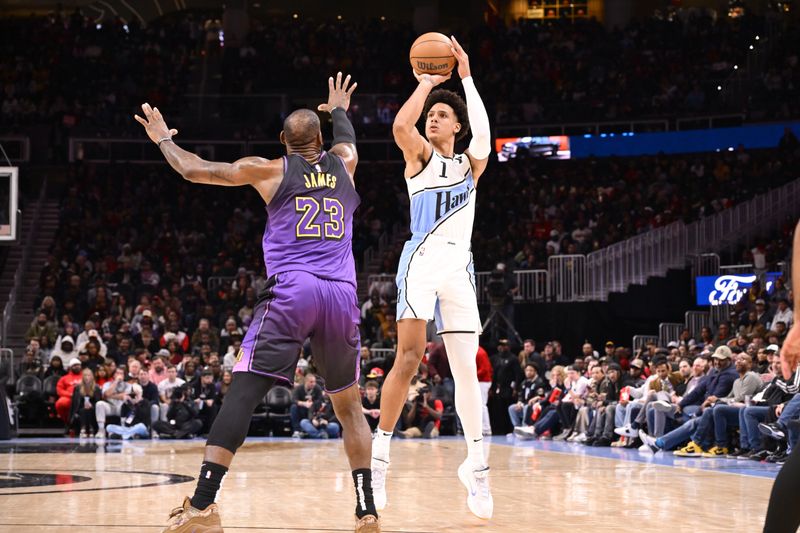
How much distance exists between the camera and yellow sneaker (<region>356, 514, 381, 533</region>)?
544 cm

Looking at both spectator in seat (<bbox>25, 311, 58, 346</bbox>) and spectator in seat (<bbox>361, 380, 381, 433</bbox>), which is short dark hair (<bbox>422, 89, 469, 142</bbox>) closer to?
spectator in seat (<bbox>361, 380, 381, 433</bbox>)

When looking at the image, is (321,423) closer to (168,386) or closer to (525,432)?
(168,386)

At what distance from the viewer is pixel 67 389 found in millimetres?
17609

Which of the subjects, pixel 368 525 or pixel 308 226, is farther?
pixel 308 226

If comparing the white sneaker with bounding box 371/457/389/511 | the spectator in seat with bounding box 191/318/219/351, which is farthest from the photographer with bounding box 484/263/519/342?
the white sneaker with bounding box 371/457/389/511

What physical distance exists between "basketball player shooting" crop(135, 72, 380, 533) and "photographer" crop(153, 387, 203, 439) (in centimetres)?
1129

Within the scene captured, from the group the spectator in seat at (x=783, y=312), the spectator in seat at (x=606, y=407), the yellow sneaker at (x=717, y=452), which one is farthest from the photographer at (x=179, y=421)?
the spectator in seat at (x=783, y=312)

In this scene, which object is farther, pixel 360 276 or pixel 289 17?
pixel 289 17

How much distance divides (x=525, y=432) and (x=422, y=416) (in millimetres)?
1661

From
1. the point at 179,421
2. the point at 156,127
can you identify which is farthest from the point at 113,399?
the point at 156,127

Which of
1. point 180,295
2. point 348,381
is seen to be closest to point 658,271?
point 180,295

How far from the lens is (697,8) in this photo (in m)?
A: 33.0

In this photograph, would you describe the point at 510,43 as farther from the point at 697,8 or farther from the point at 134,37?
the point at 134,37

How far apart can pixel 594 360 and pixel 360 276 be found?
10.2 metres
